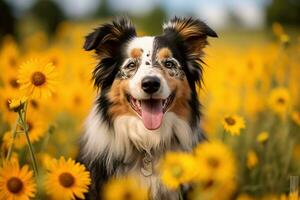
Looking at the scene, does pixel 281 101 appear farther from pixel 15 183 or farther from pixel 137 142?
pixel 15 183

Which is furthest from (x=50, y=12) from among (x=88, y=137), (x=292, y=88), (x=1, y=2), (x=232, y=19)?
(x=88, y=137)

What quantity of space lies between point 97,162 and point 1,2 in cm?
1272

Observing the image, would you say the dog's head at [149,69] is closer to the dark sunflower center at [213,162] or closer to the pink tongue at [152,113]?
the pink tongue at [152,113]

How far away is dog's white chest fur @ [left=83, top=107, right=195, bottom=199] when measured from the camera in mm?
4723

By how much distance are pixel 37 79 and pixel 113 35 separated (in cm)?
110

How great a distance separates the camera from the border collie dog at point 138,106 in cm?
461

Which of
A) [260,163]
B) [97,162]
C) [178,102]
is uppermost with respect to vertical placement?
[178,102]

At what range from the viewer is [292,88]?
6.99 m

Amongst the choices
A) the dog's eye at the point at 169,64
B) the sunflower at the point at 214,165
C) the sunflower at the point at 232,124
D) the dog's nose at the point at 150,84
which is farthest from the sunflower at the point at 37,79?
the sunflower at the point at 214,165

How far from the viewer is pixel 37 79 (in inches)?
158

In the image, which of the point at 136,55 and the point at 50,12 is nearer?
the point at 136,55

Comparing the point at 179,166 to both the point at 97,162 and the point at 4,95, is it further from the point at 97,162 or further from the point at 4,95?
the point at 4,95

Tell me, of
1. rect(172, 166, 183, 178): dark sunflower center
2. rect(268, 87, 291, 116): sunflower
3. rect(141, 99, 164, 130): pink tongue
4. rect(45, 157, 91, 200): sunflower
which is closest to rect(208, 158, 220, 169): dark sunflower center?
rect(172, 166, 183, 178): dark sunflower center

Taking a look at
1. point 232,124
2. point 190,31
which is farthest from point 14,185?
point 190,31
